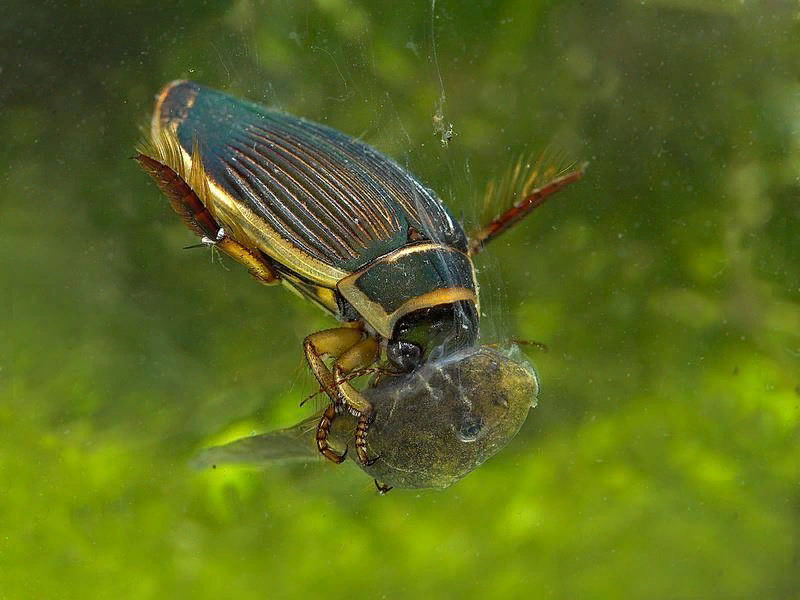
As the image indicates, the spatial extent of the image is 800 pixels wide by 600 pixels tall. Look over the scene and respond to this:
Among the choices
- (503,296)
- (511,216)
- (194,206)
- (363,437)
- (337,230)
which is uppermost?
(194,206)

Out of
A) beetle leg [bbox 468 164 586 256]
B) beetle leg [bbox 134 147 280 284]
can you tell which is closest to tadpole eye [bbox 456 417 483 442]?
beetle leg [bbox 468 164 586 256]

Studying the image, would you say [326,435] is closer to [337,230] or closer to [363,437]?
[363,437]

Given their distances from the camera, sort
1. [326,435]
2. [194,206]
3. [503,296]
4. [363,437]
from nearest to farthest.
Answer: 1. [363,437]
2. [326,435]
3. [194,206]
4. [503,296]

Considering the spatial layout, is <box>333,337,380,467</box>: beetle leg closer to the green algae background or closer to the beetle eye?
the beetle eye

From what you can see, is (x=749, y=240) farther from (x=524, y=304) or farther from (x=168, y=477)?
(x=168, y=477)

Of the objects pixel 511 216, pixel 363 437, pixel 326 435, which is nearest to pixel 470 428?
pixel 363 437

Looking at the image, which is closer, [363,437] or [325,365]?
[363,437]

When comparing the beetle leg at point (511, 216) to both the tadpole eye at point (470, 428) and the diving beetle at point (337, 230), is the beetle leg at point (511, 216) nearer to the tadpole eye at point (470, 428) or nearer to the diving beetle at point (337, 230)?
the diving beetle at point (337, 230)

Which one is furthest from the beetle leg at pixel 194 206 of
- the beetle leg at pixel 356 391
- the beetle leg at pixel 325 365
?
the beetle leg at pixel 356 391
